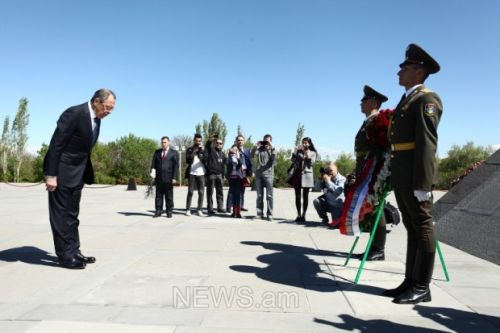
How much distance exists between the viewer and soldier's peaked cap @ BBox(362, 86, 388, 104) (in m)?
5.16

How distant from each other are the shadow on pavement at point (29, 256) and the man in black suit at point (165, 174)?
3.98 meters

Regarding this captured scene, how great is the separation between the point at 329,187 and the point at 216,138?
3.60 meters

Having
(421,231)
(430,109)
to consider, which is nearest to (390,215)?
(421,231)

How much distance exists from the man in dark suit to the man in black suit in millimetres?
4586

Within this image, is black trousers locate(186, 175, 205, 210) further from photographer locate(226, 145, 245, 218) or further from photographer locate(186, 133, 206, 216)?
photographer locate(226, 145, 245, 218)

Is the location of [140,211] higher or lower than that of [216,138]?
lower

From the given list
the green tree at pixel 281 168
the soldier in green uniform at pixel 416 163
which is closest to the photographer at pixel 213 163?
the soldier in green uniform at pixel 416 163

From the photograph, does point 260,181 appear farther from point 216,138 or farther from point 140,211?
point 140,211

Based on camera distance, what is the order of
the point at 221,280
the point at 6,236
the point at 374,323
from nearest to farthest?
the point at 374,323 → the point at 221,280 → the point at 6,236

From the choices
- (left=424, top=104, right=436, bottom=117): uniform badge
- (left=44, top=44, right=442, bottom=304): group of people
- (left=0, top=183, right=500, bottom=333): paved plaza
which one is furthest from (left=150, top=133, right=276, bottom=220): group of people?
(left=424, top=104, right=436, bottom=117): uniform badge

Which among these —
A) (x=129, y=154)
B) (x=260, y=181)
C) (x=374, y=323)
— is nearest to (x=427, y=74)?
(x=374, y=323)

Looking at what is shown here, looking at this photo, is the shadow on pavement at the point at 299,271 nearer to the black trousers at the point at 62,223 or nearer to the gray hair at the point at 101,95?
the black trousers at the point at 62,223

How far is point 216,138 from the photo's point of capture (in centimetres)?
1074

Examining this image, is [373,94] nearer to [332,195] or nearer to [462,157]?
[332,195]
